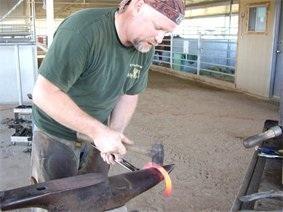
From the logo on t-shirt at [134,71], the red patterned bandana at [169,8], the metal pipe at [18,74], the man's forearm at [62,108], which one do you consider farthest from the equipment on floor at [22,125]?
the red patterned bandana at [169,8]

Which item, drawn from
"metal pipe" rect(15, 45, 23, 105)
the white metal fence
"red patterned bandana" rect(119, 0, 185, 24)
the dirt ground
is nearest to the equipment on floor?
the dirt ground

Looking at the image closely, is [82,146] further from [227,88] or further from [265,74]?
[227,88]

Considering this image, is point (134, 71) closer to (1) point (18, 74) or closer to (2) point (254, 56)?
(1) point (18, 74)

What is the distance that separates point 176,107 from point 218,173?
113 inches

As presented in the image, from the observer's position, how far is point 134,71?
1681 mm

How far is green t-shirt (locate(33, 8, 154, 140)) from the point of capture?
4.41 feet

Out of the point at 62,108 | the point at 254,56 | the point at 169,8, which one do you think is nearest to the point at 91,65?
the point at 62,108

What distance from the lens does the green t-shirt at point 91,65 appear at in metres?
1.34

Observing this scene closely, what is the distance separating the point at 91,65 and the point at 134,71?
0.90ft

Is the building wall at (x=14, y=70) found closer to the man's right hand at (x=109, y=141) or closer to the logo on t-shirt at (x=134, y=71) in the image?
the logo on t-shirt at (x=134, y=71)

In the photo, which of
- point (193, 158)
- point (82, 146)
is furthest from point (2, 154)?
point (82, 146)

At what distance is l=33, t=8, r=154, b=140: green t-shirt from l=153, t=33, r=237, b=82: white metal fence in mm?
7094

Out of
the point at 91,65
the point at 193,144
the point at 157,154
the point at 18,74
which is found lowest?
the point at 193,144

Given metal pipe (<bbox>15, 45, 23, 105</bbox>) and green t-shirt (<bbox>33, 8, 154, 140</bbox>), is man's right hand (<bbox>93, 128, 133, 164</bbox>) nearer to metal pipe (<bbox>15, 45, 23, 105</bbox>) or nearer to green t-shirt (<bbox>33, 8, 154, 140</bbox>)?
green t-shirt (<bbox>33, 8, 154, 140</bbox>)
